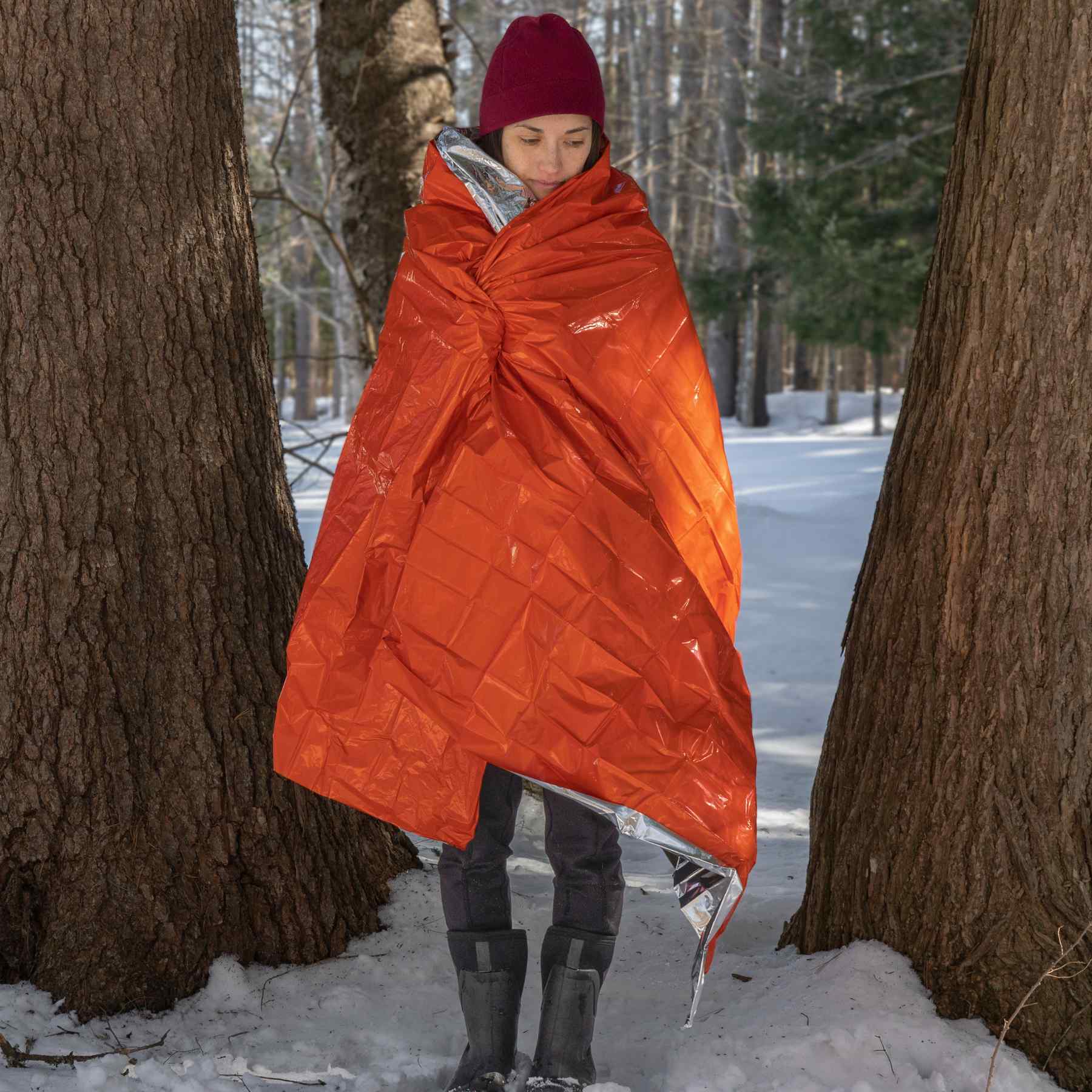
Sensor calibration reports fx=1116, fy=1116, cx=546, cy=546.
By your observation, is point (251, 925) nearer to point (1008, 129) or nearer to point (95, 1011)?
point (95, 1011)

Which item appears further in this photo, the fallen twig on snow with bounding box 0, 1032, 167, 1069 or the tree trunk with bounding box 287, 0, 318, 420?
the tree trunk with bounding box 287, 0, 318, 420

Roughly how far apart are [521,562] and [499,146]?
83 centimetres

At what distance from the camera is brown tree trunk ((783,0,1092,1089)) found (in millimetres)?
1945

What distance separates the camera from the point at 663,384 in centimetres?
203

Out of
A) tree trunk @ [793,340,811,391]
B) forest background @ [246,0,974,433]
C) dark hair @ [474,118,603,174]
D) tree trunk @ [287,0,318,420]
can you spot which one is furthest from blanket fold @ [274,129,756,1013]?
tree trunk @ [793,340,811,391]

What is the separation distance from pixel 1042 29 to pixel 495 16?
1865cm

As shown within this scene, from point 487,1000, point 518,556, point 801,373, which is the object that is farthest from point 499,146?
point 801,373

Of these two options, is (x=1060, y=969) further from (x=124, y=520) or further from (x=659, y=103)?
(x=659, y=103)

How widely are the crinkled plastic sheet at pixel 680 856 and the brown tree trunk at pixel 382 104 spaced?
106 inches

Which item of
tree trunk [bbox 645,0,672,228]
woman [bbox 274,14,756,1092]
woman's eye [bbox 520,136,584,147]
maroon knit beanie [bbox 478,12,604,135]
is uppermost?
tree trunk [bbox 645,0,672,228]

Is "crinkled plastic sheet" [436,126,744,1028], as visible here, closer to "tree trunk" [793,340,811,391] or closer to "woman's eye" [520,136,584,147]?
"woman's eye" [520,136,584,147]

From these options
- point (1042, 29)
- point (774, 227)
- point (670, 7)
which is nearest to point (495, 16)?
point (670, 7)

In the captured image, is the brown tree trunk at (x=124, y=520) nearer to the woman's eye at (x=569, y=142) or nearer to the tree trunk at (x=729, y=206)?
the woman's eye at (x=569, y=142)

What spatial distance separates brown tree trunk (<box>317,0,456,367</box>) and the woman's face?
104 inches
